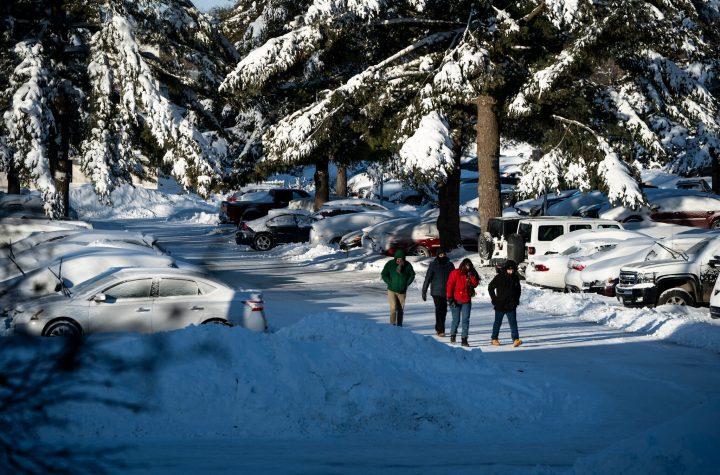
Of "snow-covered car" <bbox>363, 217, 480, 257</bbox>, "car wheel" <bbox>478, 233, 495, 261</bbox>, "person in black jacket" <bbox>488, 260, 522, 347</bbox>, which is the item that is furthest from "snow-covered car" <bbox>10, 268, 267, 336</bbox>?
"snow-covered car" <bbox>363, 217, 480, 257</bbox>

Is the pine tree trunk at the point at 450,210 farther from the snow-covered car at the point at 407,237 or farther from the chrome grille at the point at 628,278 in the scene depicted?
the chrome grille at the point at 628,278

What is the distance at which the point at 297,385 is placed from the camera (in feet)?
35.2

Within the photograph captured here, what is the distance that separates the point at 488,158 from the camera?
30547 mm

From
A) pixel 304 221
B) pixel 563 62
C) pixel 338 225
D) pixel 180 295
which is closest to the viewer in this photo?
pixel 180 295

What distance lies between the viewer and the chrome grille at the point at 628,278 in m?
20.0

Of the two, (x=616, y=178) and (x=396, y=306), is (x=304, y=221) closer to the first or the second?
(x=616, y=178)

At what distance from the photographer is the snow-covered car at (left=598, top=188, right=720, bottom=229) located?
120 ft

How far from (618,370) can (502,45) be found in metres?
16.8

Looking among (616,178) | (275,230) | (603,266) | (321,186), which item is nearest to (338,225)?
(275,230)

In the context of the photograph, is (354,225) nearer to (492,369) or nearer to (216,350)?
(492,369)

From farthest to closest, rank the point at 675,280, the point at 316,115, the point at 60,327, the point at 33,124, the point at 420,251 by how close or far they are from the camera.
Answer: the point at 420,251
the point at 316,115
the point at 33,124
the point at 675,280
the point at 60,327

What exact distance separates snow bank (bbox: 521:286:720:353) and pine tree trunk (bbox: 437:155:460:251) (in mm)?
8814

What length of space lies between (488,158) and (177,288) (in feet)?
56.1

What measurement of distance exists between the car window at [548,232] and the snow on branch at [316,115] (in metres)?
6.96
